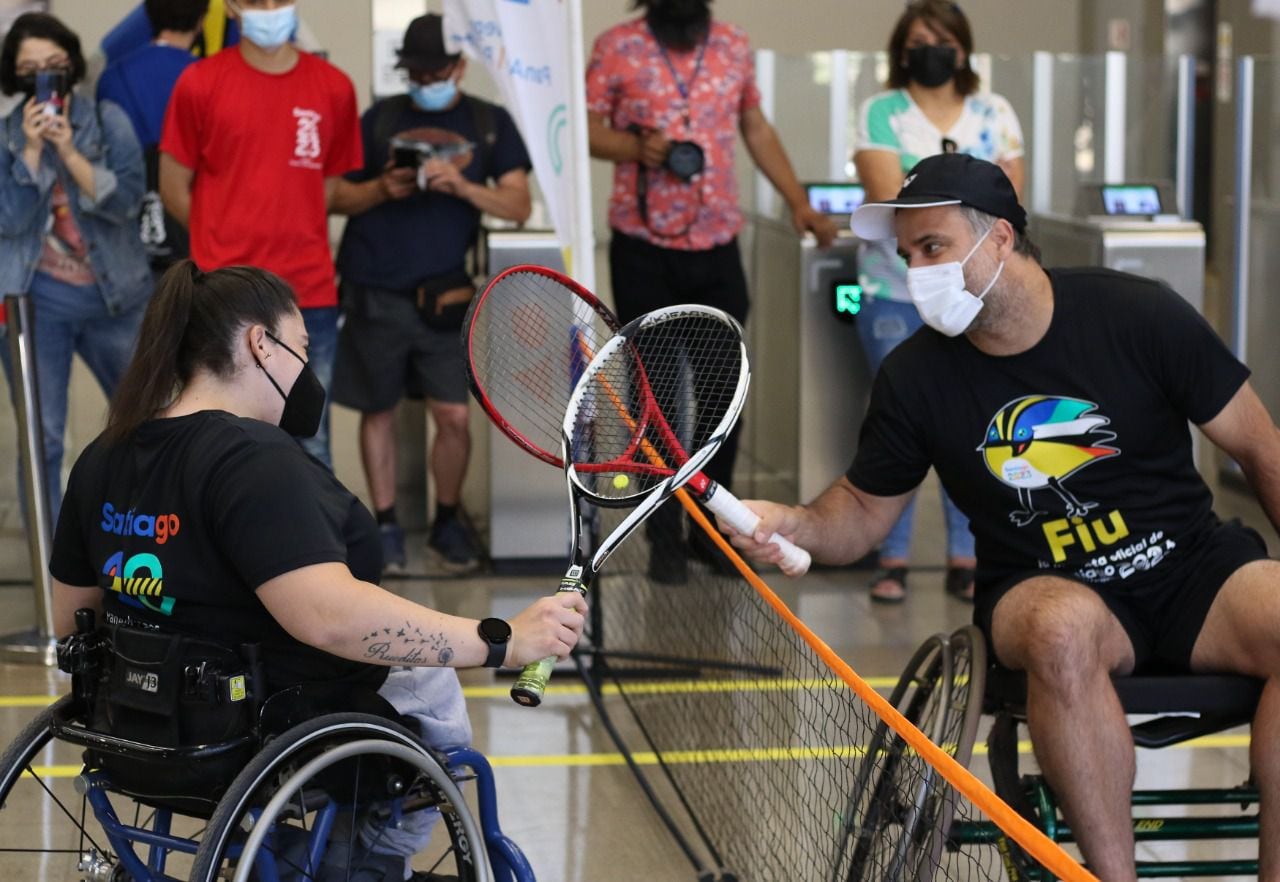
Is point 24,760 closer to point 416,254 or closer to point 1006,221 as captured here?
point 1006,221

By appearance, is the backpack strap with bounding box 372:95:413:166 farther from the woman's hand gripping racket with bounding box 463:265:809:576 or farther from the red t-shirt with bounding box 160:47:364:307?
the woman's hand gripping racket with bounding box 463:265:809:576

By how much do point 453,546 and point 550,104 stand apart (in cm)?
186

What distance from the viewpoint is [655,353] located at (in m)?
3.38

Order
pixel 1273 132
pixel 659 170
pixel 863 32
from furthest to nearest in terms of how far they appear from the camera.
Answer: pixel 863 32 < pixel 1273 132 < pixel 659 170

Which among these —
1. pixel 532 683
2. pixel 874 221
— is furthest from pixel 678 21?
pixel 532 683

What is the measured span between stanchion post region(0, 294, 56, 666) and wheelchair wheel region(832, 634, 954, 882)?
8.55ft

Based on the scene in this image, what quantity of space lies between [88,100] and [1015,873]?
A: 3510mm

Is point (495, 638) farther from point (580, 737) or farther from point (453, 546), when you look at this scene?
point (453, 546)

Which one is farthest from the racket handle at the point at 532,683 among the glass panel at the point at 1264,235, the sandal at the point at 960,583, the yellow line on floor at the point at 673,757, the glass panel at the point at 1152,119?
the glass panel at the point at 1152,119

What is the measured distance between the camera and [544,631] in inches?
96.0

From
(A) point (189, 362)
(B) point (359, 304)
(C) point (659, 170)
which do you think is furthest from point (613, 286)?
(A) point (189, 362)

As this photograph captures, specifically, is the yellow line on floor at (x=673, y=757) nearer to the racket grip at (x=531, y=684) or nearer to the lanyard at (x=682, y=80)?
the racket grip at (x=531, y=684)

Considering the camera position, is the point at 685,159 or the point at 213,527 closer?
the point at 213,527

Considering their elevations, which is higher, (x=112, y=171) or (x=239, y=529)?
(x=112, y=171)
